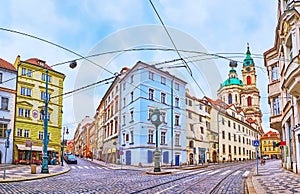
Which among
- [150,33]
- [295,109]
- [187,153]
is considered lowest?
[187,153]

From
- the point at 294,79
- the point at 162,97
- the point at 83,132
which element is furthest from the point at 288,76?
the point at 83,132

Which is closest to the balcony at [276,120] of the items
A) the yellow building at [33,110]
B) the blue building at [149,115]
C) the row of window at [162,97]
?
the blue building at [149,115]

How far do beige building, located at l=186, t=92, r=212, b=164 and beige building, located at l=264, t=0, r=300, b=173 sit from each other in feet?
65.2

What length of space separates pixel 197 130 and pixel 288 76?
122 feet

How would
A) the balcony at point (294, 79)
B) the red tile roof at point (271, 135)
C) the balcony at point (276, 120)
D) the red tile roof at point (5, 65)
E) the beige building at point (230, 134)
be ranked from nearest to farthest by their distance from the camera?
the balcony at point (294, 79)
the balcony at point (276, 120)
the red tile roof at point (5, 65)
the beige building at point (230, 134)
the red tile roof at point (271, 135)

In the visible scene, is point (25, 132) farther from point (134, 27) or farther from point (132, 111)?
point (134, 27)

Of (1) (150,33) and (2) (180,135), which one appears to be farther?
(2) (180,135)

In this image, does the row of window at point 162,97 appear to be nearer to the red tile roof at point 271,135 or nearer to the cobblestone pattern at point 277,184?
the cobblestone pattern at point 277,184

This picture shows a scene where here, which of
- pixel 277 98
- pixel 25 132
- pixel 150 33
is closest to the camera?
pixel 150 33

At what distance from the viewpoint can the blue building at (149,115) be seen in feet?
129

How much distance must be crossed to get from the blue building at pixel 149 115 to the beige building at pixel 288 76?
48.7 feet

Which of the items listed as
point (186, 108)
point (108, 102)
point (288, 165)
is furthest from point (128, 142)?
point (288, 165)

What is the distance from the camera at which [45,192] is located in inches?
462

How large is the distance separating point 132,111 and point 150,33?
83.1ft
